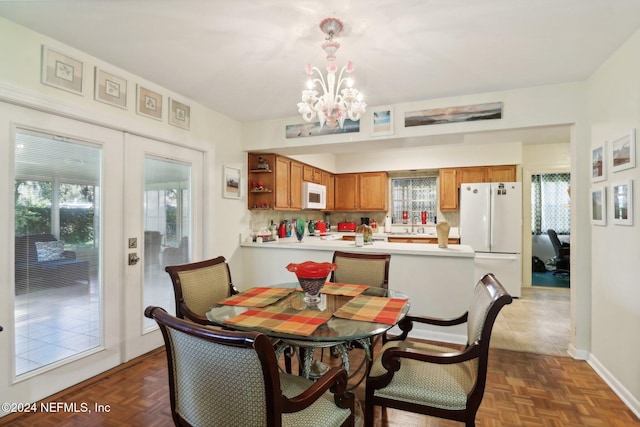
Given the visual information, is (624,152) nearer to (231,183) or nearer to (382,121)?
(382,121)

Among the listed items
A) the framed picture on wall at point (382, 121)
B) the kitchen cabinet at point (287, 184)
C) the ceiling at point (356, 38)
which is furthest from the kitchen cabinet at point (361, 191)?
the ceiling at point (356, 38)

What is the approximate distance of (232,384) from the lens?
3.40 feet

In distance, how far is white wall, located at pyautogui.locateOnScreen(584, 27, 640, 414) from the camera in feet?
6.68

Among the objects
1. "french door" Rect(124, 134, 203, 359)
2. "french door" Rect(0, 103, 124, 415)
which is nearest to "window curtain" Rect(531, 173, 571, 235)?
A: "french door" Rect(124, 134, 203, 359)

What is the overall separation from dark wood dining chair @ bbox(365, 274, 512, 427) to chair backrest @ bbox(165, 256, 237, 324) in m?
1.09

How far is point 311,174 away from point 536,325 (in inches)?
142

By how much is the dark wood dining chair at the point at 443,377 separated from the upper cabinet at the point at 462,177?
4237 mm

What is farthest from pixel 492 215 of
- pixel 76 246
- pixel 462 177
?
pixel 76 246

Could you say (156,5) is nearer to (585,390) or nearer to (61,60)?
(61,60)

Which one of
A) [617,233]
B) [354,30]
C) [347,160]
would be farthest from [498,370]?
[347,160]

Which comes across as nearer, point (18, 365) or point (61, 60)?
point (18, 365)

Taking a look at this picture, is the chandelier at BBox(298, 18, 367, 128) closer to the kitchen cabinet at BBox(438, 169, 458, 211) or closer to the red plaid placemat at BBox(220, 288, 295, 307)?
the red plaid placemat at BBox(220, 288, 295, 307)

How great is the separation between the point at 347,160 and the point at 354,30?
455cm

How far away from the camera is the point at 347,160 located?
651 centimetres
